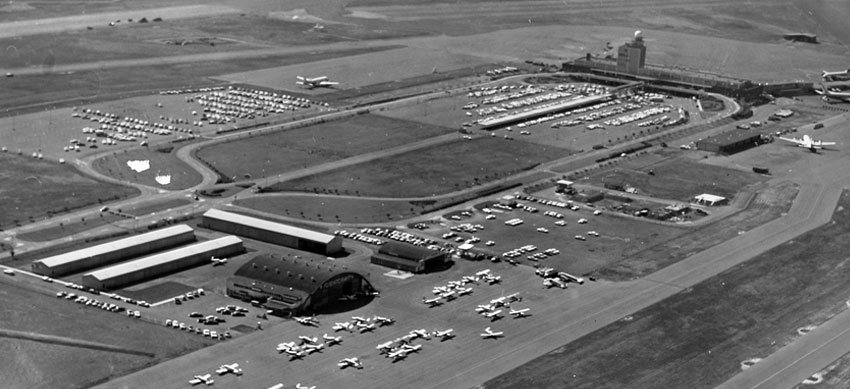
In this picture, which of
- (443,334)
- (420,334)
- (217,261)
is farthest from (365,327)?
(217,261)

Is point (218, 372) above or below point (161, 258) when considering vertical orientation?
below

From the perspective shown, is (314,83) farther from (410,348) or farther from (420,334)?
(410,348)

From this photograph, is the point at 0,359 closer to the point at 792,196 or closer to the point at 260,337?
the point at 260,337

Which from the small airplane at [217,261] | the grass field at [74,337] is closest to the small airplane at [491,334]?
the grass field at [74,337]

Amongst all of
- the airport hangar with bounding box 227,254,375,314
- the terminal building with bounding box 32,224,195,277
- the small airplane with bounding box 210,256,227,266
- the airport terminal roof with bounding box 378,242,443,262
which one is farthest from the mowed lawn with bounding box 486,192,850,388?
the terminal building with bounding box 32,224,195,277

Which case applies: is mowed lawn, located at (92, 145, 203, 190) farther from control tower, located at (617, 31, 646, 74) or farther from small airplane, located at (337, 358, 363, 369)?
control tower, located at (617, 31, 646, 74)

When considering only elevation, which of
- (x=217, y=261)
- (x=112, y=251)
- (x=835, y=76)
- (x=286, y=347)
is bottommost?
(x=835, y=76)
